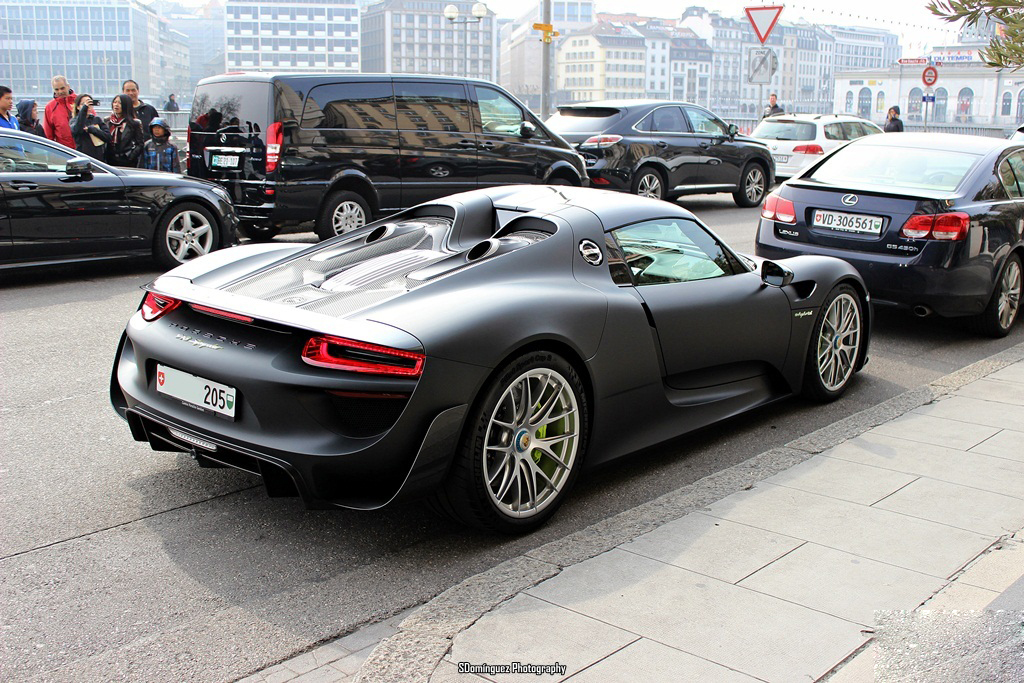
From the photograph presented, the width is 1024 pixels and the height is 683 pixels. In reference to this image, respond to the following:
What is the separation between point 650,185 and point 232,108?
23.1 ft

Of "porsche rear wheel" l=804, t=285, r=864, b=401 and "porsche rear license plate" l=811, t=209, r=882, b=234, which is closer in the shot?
"porsche rear wheel" l=804, t=285, r=864, b=401

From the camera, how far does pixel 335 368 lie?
361 centimetres

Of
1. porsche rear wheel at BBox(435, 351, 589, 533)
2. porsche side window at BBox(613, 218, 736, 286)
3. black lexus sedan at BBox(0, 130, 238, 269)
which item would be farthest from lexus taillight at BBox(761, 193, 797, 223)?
black lexus sedan at BBox(0, 130, 238, 269)

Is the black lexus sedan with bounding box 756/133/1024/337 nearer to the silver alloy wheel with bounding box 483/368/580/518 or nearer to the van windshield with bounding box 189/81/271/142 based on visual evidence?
the silver alloy wheel with bounding box 483/368/580/518

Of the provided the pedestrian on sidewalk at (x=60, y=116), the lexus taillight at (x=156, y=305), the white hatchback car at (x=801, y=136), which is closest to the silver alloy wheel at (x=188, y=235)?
the pedestrian on sidewalk at (x=60, y=116)

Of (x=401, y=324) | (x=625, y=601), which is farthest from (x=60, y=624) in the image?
(x=625, y=601)

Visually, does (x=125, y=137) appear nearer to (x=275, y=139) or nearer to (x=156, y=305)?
(x=275, y=139)

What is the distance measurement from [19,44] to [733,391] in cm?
21033

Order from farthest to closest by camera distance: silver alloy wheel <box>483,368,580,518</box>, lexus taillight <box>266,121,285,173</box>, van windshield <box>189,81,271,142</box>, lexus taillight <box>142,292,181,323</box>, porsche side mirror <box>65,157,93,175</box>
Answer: van windshield <box>189,81,271,142</box>
lexus taillight <box>266,121,285,173</box>
porsche side mirror <box>65,157,93,175</box>
lexus taillight <box>142,292,181,323</box>
silver alloy wheel <box>483,368,580,518</box>

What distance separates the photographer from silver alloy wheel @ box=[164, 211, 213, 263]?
10.1m

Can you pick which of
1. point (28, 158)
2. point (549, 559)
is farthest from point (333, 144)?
point (549, 559)

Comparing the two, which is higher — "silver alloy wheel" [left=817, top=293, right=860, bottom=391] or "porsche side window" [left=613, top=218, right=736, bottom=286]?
"porsche side window" [left=613, top=218, right=736, bottom=286]

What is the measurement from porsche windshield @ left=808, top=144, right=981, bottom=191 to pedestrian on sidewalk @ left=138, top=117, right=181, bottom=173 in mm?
8953

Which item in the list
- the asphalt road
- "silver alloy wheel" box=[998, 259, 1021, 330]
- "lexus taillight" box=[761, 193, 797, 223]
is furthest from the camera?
"lexus taillight" box=[761, 193, 797, 223]
